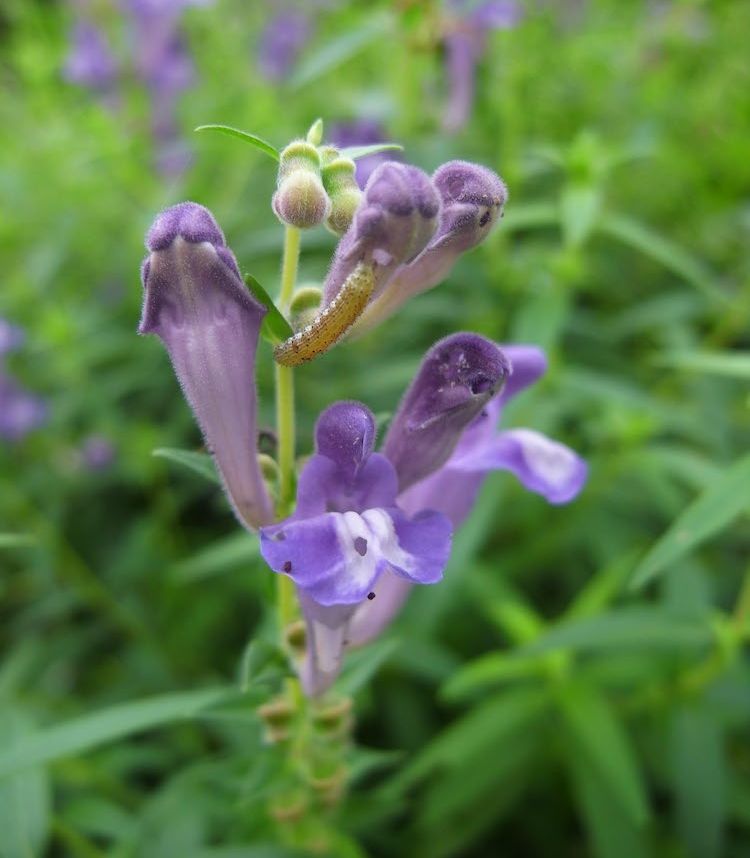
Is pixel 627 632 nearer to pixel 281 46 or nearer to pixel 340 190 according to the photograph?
pixel 340 190

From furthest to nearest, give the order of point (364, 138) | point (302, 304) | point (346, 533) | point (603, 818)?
point (364, 138) → point (603, 818) → point (302, 304) → point (346, 533)

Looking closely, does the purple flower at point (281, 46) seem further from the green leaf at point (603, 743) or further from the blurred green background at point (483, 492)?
the green leaf at point (603, 743)

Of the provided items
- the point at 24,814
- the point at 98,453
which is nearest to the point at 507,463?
the point at 24,814

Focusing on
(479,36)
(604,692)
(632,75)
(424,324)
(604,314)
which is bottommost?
(604,692)

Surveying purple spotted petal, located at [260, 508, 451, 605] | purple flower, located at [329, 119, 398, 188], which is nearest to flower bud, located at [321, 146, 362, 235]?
purple spotted petal, located at [260, 508, 451, 605]

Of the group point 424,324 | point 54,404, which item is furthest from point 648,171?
point 54,404

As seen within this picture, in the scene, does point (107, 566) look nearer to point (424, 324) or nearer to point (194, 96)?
point (424, 324)
